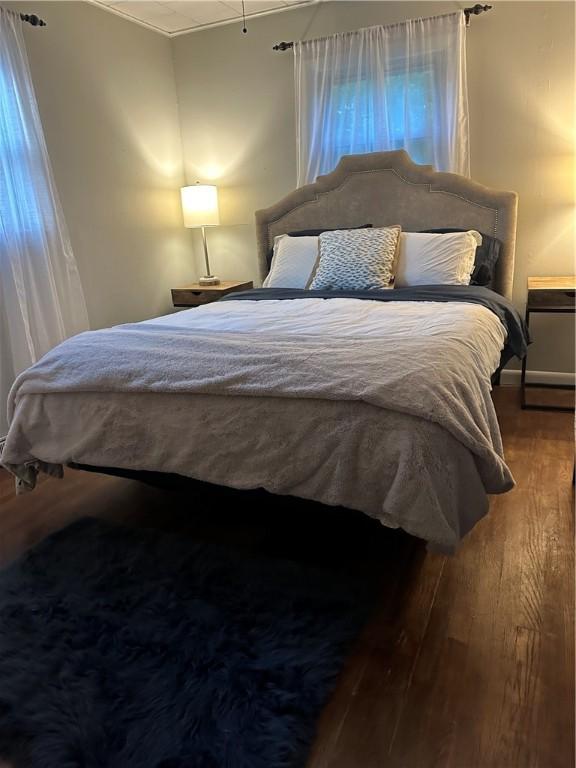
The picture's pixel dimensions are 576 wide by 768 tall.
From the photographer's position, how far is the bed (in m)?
1.45

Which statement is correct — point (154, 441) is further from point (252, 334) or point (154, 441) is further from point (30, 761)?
point (30, 761)

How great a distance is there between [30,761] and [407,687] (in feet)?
2.93

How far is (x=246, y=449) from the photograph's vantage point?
5.41 ft

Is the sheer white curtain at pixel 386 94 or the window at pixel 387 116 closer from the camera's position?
the sheer white curtain at pixel 386 94

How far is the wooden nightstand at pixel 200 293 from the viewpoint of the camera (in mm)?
3889

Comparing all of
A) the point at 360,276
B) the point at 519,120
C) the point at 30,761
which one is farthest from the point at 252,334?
the point at 519,120

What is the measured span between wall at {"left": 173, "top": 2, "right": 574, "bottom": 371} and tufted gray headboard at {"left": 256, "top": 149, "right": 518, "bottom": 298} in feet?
0.66

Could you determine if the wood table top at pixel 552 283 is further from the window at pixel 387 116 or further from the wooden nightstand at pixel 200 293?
the wooden nightstand at pixel 200 293

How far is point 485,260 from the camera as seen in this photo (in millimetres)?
3129

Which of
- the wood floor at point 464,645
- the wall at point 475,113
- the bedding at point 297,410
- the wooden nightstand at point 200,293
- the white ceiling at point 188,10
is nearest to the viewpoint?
the wood floor at point 464,645

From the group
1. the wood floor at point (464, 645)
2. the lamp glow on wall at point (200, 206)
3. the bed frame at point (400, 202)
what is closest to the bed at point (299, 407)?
the wood floor at point (464, 645)

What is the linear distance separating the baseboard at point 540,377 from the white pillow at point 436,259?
2.89ft

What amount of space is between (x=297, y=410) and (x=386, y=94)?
8.92ft

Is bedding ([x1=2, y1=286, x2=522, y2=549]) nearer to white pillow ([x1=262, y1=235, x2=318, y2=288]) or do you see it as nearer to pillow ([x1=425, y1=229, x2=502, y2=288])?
pillow ([x1=425, y1=229, x2=502, y2=288])
